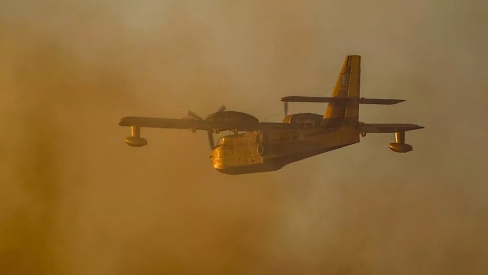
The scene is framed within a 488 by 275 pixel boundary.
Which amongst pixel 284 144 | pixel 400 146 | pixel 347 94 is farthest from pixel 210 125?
pixel 400 146

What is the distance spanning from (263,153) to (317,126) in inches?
148

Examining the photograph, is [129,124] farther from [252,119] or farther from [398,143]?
[398,143]

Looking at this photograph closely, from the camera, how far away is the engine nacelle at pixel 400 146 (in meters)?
50.5

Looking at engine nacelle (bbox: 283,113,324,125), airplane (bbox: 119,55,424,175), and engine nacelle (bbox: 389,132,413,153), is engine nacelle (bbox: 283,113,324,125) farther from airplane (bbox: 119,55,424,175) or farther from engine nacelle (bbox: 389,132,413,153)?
engine nacelle (bbox: 389,132,413,153)

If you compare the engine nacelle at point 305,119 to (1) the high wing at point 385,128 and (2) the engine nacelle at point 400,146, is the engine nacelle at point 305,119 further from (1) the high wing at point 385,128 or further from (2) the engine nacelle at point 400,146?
(2) the engine nacelle at point 400,146

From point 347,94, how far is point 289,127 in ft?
13.6

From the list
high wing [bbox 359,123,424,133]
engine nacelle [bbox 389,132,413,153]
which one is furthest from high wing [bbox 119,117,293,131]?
engine nacelle [bbox 389,132,413,153]

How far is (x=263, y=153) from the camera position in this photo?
4750 centimetres

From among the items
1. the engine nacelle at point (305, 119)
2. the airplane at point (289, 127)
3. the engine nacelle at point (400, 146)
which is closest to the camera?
the airplane at point (289, 127)

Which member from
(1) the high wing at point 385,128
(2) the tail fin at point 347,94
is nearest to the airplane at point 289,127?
(2) the tail fin at point 347,94

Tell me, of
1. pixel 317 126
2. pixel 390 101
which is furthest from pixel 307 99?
pixel 390 101

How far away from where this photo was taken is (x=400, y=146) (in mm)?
50688

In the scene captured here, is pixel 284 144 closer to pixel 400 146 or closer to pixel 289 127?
pixel 289 127

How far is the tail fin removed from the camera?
46781 mm
